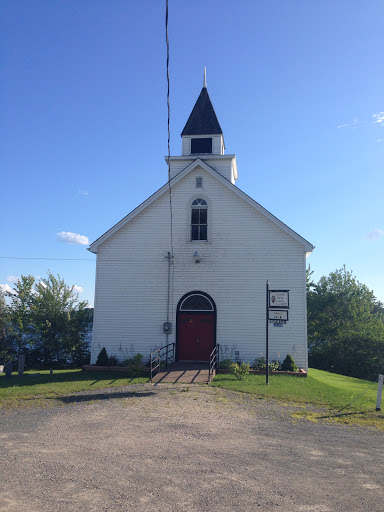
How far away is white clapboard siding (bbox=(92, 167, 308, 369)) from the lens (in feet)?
54.2

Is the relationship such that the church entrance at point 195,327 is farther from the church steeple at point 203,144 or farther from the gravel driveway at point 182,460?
the gravel driveway at point 182,460

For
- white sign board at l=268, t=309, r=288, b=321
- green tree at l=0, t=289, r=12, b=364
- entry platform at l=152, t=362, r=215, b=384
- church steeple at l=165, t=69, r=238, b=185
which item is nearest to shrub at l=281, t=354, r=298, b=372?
white sign board at l=268, t=309, r=288, b=321

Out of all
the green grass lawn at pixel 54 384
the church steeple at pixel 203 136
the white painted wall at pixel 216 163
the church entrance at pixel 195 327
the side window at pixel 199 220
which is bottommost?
the green grass lawn at pixel 54 384

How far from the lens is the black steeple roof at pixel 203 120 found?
2041 cm

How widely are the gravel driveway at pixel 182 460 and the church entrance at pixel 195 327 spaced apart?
6723 mm

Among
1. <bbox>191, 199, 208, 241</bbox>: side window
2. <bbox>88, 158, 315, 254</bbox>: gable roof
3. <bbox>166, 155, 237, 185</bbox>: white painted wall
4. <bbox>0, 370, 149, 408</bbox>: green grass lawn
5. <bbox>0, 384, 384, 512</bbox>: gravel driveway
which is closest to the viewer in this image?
<bbox>0, 384, 384, 512</bbox>: gravel driveway

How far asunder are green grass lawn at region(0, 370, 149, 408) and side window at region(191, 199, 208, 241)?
697 cm

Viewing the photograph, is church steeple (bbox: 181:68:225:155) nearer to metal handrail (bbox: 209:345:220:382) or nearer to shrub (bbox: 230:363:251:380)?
metal handrail (bbox: 209:345:220:382)

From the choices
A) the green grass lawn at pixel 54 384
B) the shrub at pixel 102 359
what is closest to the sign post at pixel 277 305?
the green grass lawn at pixel 54 384

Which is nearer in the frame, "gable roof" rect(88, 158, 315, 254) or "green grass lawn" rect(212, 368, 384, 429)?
"green grass lawn" rect(212, 368, 384, 429)

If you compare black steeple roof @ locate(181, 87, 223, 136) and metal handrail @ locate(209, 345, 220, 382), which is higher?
black steeple roof @ locate(181, 87, 223, 136)

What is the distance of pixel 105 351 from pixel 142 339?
5.57 ft

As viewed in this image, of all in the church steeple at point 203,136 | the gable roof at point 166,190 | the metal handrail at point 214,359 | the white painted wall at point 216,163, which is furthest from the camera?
the church steeple at point 203,136

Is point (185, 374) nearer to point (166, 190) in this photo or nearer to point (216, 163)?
point (166, 190)
